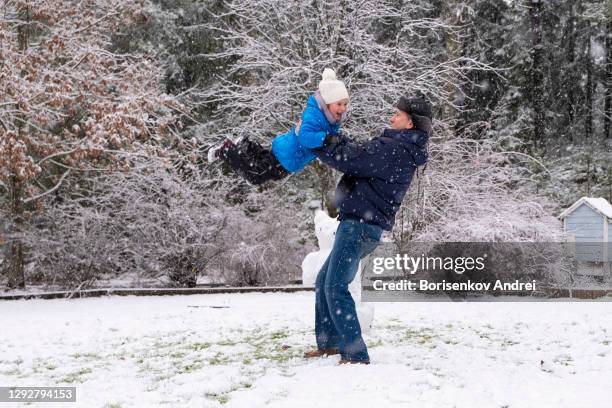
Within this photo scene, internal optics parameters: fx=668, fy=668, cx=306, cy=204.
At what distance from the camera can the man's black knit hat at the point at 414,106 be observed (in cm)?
413

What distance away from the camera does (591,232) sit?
37.4 ft

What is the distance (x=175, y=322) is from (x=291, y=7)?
→ 635 centimetres

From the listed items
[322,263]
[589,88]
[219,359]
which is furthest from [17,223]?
[589,88]

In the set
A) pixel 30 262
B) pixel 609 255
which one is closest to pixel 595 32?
pixel 609 255

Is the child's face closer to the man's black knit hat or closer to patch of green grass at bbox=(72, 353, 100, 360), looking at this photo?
the man's black knit hat

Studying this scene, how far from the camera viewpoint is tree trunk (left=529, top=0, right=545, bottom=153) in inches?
880

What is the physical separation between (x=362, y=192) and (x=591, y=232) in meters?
8.66

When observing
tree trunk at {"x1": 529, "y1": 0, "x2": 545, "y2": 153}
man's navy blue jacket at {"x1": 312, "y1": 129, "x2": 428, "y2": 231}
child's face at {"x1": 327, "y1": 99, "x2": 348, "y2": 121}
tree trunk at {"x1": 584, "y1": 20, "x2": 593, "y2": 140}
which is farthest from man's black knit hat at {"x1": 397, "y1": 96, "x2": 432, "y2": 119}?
tree trunk at {"x1": 584, "y1": 20, "x2": 593, "y2": 140}

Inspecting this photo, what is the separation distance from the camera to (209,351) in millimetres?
4922

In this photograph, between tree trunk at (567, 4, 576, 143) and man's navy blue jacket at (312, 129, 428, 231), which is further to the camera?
tree trunk at (567, 4, 576, 143)

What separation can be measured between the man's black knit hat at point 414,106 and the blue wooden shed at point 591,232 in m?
7.62

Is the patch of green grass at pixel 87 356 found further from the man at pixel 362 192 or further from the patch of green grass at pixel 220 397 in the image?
the man at pixel 362 192

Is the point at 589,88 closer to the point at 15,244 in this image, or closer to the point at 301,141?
the point at 15,244

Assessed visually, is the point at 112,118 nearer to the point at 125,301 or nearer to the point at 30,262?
the point at 125,301
